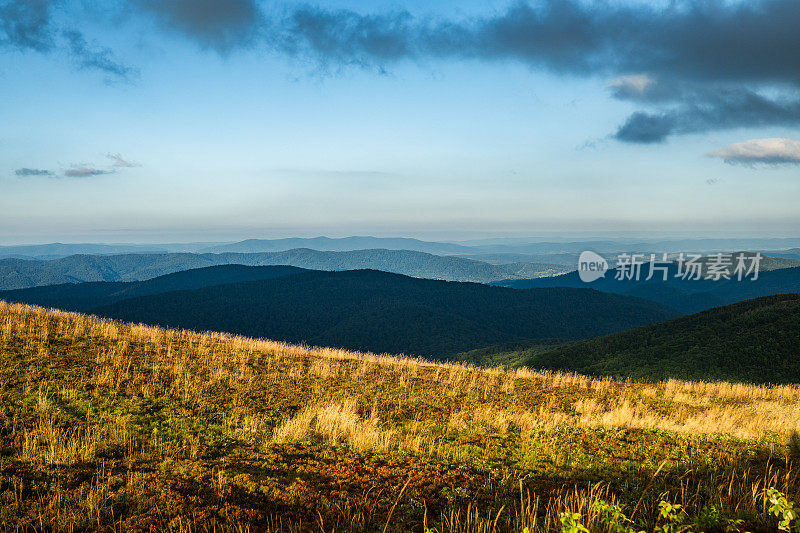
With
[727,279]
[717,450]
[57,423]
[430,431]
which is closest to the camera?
[57,423]

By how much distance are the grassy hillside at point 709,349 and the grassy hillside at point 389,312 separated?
1652 inches

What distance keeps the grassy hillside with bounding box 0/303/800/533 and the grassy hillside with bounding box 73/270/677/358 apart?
67017mm

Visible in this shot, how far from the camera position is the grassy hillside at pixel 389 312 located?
307ft

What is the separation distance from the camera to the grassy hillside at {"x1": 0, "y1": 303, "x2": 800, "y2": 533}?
4.82 meters

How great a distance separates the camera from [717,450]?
7.91 m

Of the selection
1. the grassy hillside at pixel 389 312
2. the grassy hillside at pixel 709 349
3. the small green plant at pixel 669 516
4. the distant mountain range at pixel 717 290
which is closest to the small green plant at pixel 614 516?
the small green plant at pixel 669 516

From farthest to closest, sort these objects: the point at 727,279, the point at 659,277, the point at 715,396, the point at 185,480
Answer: the point at 659,277
the point at 727,279
the point at 715,396
the point at 185,480

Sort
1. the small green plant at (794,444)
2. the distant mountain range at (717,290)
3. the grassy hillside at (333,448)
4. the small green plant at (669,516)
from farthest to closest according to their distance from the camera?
the distant mountain range at (717,290), the small green plant at (794,444), the grassy hillside at (333,448), the small green plant at (669,516)

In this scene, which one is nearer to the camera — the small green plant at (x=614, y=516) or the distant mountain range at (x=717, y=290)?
the small green plant at (x=614, y=516)

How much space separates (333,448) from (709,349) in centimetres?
3209

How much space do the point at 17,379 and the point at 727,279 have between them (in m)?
217

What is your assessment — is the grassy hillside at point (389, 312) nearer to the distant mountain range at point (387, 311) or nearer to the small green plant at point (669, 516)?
the distant mountain range at point (387, 311)

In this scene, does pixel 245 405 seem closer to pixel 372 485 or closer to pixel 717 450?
pixel 372 485

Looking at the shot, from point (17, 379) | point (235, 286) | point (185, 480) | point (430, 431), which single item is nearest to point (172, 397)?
point (17, 379)
